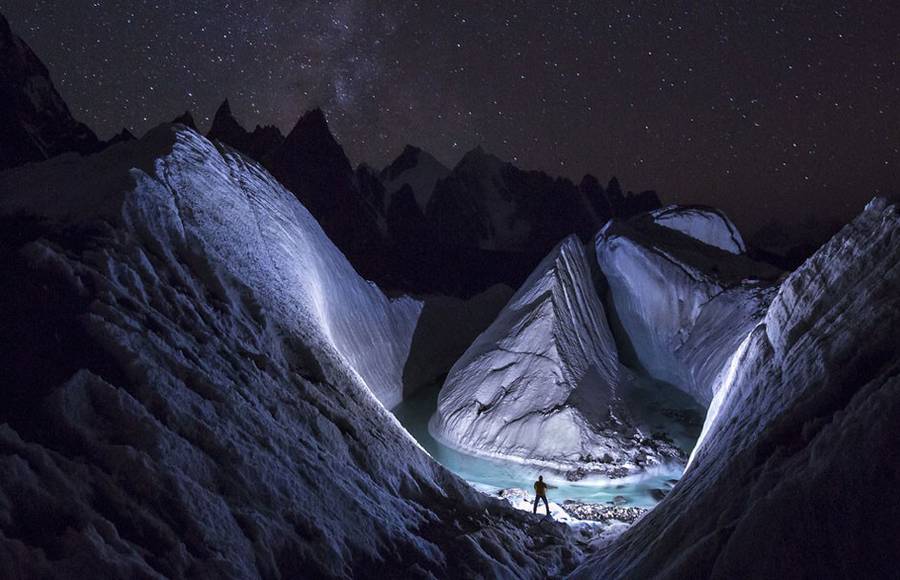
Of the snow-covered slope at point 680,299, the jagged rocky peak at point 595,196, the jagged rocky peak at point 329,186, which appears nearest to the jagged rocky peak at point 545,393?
the snow-covered slope at point 680,299

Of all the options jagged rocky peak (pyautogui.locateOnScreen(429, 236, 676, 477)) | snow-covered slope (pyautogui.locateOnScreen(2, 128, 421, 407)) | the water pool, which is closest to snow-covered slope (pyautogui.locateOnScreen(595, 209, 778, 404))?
the water pool

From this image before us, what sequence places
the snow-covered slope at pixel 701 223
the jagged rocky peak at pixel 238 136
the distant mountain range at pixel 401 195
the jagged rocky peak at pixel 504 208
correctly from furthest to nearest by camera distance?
the jagged rocky peak at pixel 504 208 → the jagged rocky peak at pixel 238 136 → the distant mountain range at pixel 401 195 → the snow-covered slope at pixel 701 223

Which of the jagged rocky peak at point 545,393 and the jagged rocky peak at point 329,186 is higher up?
the jagged rocky peak at point 329,186

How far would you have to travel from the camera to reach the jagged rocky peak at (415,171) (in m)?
75.1

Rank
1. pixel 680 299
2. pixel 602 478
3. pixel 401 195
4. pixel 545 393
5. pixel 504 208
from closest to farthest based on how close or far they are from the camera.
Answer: pixel 602 478 → pixel 545 393 → pixel 680 299 → pixel 401 195 → pixel 504 208

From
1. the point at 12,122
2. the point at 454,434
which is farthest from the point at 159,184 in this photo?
the point at 12,122

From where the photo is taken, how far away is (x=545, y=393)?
12914 millimetres

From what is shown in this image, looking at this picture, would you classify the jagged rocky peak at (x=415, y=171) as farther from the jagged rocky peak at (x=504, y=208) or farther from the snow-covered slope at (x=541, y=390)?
the snow-covered slope at (x=541, y=390)

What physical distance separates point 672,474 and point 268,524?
10.6 metres

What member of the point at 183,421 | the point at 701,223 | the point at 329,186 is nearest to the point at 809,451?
the point at 183,421

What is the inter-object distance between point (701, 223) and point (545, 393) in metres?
13.5

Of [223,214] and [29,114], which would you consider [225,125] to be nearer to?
[29,114]

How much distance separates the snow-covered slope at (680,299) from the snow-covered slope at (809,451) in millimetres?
9431

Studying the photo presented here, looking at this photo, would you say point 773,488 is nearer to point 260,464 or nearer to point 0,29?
point 260,464
